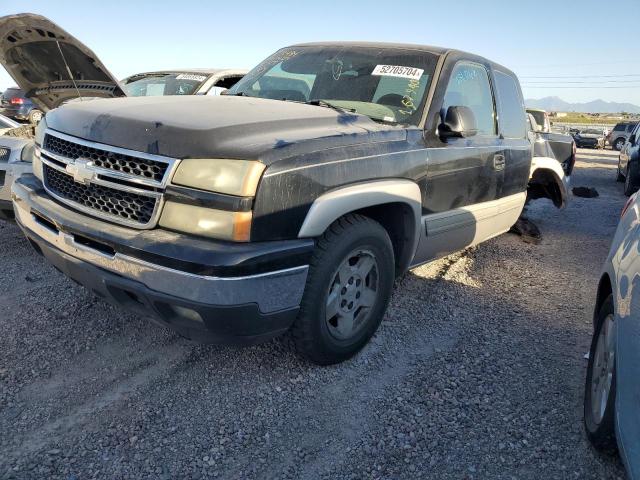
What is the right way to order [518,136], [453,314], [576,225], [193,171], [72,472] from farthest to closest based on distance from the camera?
[576,225] < [518,136] < [453,314] < [193,171] < [72,472]

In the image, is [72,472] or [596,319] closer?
[72,472]

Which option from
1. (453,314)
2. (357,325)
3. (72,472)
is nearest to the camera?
(72,472)

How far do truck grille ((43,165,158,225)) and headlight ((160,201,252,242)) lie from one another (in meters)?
0.11

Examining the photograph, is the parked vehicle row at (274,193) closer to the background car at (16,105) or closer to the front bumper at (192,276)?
the front bumper at (192,276)

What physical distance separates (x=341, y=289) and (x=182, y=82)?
553 centimetres

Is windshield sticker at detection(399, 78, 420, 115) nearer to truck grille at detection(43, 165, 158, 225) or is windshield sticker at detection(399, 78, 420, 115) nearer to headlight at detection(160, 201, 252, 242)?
headlight at detection(160, 201, 252, 242)

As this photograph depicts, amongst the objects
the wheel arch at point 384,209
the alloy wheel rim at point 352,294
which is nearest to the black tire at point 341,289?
the alloy wheel rim at point 352,294

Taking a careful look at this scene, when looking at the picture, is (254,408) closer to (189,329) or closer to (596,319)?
(189,329)

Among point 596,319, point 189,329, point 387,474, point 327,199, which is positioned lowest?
point 387,474

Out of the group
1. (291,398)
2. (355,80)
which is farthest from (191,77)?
(291,398)

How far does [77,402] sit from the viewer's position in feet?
8.77

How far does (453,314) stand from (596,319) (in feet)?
4.37

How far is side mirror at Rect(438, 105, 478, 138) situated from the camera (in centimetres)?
353

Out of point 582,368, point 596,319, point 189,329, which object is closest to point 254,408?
point 189,329
